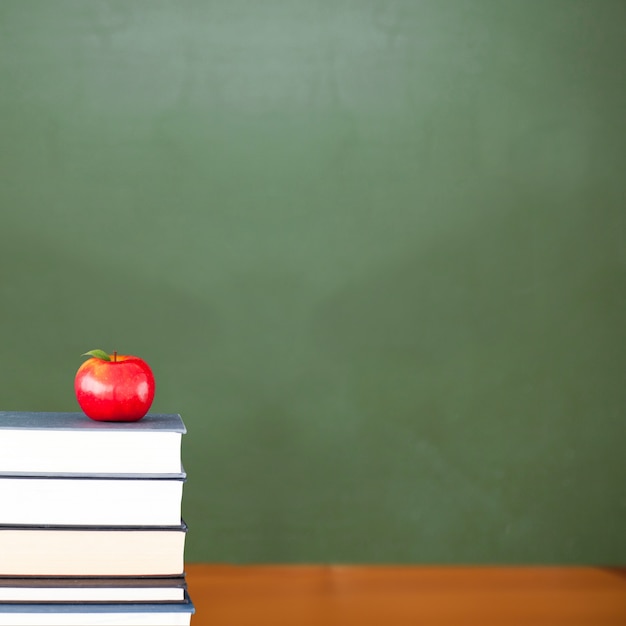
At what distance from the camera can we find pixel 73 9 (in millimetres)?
2184

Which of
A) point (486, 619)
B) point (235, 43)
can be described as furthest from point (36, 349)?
point (486, 619)

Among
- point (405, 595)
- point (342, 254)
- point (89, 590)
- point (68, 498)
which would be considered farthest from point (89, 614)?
point (342, 254)

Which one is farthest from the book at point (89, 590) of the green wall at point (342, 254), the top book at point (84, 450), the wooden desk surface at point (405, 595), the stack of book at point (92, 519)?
the green wall at point (342, 254)

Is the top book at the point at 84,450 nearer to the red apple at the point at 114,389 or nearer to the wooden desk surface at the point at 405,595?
the red apple at the point at 114,389

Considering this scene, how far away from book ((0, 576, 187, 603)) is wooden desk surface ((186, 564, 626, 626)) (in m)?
0.37

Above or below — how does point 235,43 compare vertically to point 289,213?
above

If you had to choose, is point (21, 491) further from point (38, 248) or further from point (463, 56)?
point (463, 56)

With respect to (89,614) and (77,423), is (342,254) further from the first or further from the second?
(89,614)

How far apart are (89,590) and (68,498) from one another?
13 centimetres

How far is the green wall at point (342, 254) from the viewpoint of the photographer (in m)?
2.19

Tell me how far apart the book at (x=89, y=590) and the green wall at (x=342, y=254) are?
83 centimetres

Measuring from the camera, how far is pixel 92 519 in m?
1.39

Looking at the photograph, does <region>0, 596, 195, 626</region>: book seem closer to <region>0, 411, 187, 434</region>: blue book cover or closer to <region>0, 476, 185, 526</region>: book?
<region>0, 476, 185, 526</region>: book

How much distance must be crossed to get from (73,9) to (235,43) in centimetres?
37
